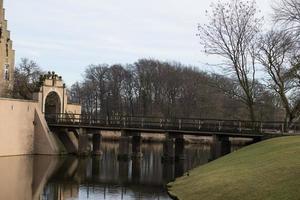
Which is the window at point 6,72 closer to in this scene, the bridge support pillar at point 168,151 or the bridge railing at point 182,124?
the bridge railing at point 182,124

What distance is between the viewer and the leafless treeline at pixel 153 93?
79.9m

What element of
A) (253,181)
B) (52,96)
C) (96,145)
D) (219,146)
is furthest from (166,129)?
(253,181)

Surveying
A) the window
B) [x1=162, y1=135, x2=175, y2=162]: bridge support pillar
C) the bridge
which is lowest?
[x1=162, y1=135, x2=175, y2=162]: bridge support pillar

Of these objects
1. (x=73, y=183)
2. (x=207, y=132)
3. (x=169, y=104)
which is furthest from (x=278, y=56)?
(x=169, y=104)

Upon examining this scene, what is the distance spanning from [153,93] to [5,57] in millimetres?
30398

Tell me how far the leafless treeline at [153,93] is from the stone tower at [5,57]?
1850 centimetres

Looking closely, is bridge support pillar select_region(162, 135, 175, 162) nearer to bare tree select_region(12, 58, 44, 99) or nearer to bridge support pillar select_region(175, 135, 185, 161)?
bridge support pillar select_region(175, 135, 185, 161)

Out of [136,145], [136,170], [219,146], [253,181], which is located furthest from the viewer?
[136,145]

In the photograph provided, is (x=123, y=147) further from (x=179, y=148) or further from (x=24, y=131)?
(x=24, y=131)

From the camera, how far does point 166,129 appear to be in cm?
4409

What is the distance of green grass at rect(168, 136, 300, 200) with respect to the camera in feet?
53.6

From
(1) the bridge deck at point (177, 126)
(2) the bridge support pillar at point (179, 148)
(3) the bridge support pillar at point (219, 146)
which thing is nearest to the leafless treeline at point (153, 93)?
(1) the bridge deck at point (177, 126)

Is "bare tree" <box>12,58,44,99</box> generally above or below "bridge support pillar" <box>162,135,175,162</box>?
above

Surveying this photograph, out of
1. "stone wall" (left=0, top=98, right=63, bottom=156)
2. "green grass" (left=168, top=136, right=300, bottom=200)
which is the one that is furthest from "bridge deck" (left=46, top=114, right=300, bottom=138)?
"green grass" (left=168, top=136, right=300, bottom=200)
